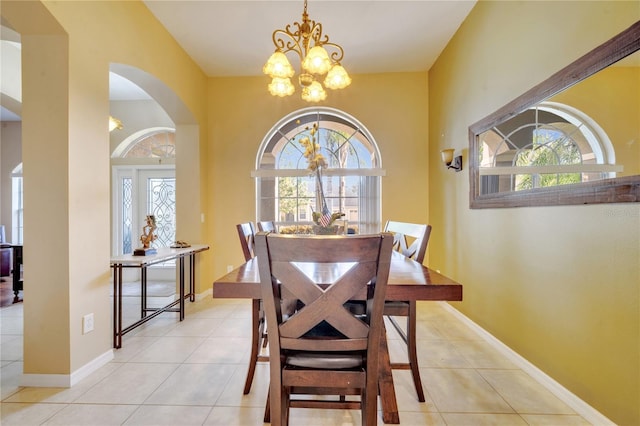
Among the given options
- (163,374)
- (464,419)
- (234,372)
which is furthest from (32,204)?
(464,419)

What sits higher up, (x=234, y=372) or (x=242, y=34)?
(x=242, y=34)

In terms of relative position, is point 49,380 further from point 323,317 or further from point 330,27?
point 330,27

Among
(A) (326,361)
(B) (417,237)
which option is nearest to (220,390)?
(A) (326,361)

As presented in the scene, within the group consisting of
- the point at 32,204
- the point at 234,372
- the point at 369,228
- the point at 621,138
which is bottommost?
the point at 234,372

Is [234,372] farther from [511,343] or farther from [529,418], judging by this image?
[511,343]

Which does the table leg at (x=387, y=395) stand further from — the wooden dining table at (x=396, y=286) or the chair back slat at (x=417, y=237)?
the chair back slat at (x=417, y=237)

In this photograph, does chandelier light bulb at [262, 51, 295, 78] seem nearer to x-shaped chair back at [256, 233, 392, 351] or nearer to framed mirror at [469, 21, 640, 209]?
x-shaped chair back at [256, 233, 392, 351]

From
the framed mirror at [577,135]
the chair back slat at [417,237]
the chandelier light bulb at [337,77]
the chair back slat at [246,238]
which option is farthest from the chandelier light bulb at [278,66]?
the framed mirror at [577,135]

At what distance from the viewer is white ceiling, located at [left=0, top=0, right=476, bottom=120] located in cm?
267

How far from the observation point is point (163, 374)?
1976 mm

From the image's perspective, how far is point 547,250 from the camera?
181 cm

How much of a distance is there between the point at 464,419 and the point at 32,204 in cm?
Result: 289

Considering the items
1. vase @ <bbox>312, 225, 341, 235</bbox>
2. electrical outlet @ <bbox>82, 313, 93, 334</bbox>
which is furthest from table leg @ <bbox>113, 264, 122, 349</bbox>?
vase @ <bbox>312, 225, 341, 235</bbox>

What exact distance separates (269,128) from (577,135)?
3.29m
